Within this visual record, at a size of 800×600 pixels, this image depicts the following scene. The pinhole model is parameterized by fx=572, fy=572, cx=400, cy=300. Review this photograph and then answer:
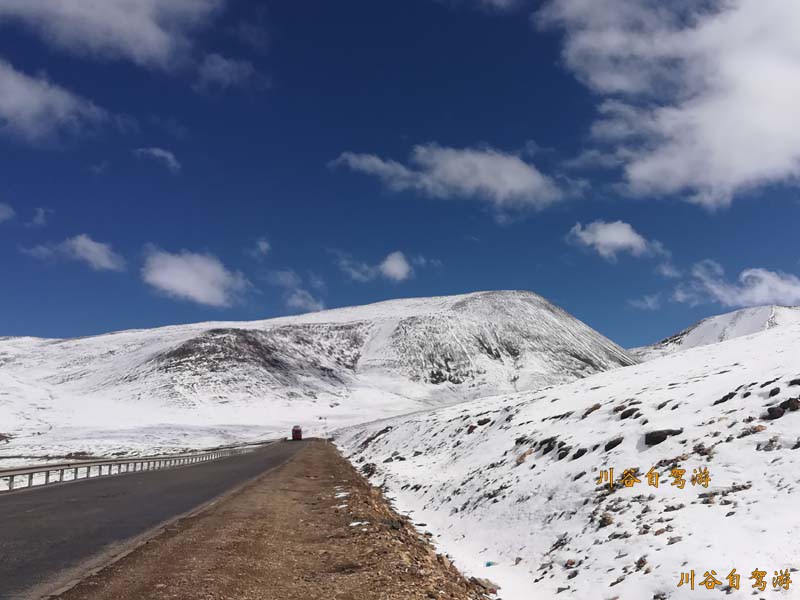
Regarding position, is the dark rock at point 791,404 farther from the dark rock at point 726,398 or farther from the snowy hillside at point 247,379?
the snowy hillside at point 247,379

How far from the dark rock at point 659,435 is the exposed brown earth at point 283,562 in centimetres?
492

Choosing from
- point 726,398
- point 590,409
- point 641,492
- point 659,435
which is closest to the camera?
point 641,492

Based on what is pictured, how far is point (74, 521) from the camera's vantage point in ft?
44.8

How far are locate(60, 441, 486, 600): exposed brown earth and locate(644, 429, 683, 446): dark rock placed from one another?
492 cm

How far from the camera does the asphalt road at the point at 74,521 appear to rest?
28.2ft

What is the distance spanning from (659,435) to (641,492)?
7.61ft

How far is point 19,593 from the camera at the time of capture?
293 inches

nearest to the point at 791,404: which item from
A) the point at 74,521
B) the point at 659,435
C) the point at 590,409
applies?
the point at 659,435

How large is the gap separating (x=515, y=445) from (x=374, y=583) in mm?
10318

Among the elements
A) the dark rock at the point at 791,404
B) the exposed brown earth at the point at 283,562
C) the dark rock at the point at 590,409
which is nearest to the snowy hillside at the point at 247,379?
the exposed brown earth at the point at 283,562

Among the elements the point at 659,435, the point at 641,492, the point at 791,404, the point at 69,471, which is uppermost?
the point at 791,404

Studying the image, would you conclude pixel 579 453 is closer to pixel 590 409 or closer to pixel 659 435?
pixel 659 435

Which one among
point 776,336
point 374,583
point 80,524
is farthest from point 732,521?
point 776,336

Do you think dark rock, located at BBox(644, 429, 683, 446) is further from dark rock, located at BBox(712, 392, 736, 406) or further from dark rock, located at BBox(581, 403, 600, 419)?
dark rock, located at BBox(581, 403, 600, 419)
